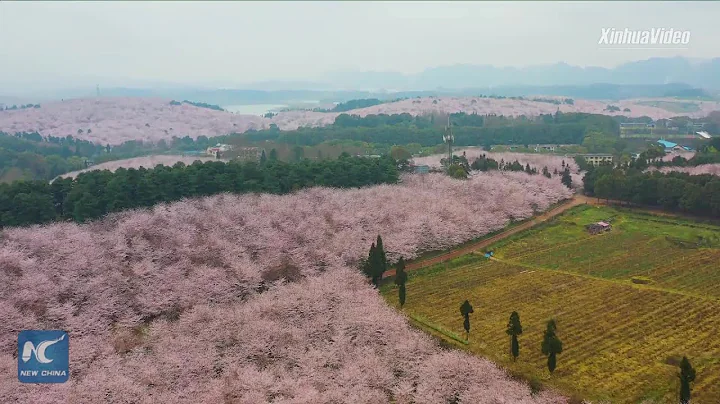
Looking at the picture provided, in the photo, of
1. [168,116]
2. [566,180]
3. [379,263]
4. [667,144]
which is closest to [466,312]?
[379,263]

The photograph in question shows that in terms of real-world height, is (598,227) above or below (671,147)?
below

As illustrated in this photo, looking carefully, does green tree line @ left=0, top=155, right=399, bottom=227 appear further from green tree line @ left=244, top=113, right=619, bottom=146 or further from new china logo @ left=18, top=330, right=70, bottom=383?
green tree line @ left=244, top=113, right=619, bottom=146

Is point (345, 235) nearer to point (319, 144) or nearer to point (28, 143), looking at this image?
point (319, 144)

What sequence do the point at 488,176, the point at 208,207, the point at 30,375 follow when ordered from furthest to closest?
the point at 488,176 → the point at 208,207 → the point at 30,375

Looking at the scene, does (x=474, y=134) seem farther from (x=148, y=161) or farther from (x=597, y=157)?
(x=148, y=161)

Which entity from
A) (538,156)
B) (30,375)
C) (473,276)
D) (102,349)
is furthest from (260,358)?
(538,156)
